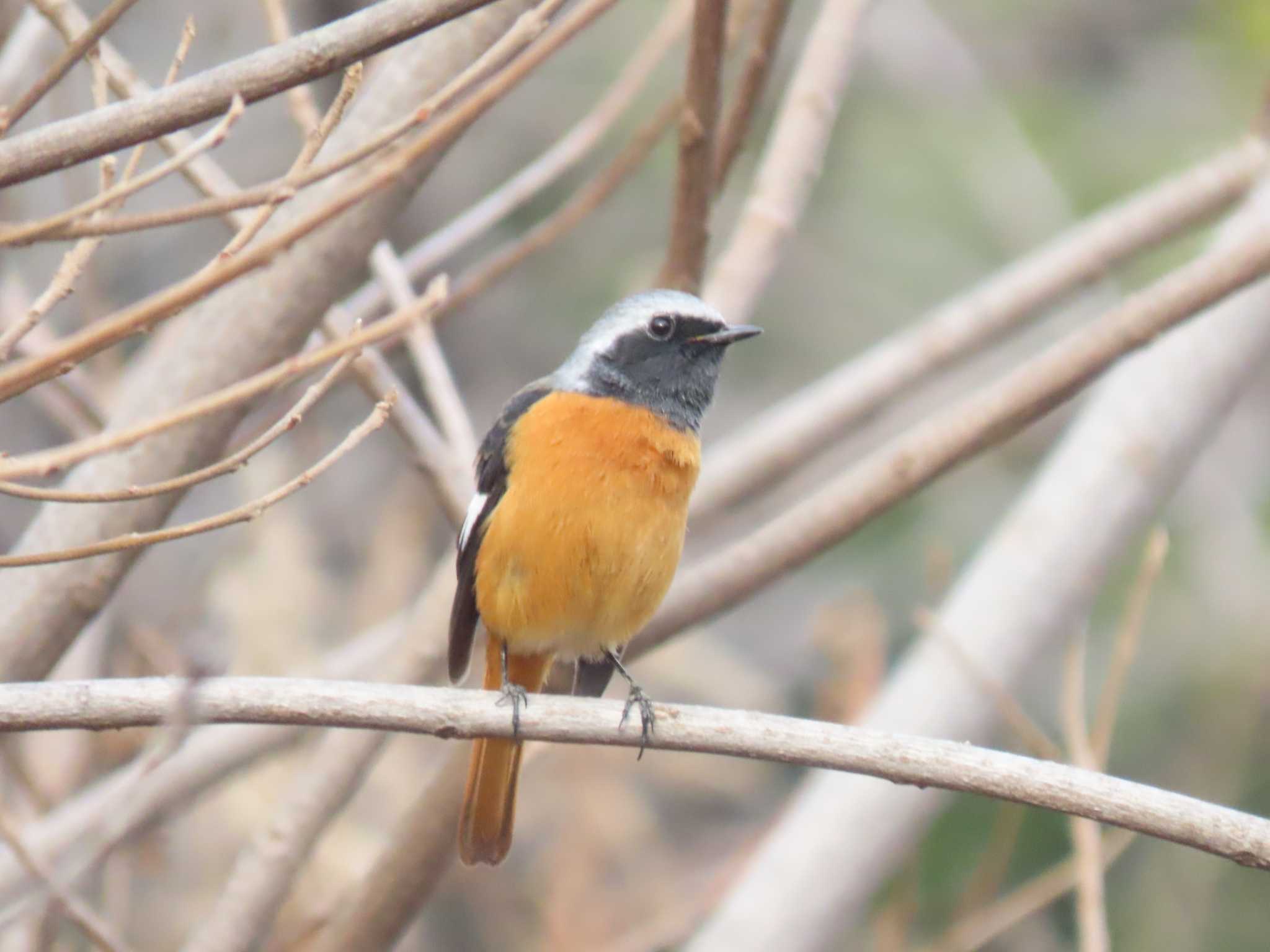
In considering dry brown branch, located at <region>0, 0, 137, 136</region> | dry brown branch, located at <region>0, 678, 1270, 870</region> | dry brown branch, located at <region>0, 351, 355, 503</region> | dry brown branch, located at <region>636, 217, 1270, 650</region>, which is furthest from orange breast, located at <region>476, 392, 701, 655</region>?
dry brown branch, located at <region>0, 0, 137, 136</region>

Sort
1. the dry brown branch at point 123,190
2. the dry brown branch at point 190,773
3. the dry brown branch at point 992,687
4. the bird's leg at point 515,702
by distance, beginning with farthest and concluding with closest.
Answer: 1. the dry brown branch at point 190,773
2. the dry brown branch at point 992,687
3. the bird's leg at point 515,702
4. the dry brown branch at point 123,190

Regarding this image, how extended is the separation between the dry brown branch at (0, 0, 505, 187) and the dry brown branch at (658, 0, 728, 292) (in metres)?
1.10

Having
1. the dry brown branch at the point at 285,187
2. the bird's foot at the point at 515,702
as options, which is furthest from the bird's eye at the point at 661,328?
the dry brown branch at the point at 285,187

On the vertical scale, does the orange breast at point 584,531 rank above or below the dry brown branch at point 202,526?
below

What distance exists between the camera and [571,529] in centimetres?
343

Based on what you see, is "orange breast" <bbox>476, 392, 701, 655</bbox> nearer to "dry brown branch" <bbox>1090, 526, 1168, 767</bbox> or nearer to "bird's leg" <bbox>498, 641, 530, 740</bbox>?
"bird's leg" <bbox>498, 641, 530, 740</bbox>

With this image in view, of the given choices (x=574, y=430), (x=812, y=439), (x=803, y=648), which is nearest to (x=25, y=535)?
(x=574, y=430)

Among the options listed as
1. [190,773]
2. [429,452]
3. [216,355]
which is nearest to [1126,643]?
[429,452]

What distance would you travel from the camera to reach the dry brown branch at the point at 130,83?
8.81 feet

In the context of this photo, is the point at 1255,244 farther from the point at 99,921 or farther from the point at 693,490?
the point at 99,921

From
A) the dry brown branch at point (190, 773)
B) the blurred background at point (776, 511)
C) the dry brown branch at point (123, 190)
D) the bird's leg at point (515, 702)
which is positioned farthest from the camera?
the blurred background at point (776, 511)

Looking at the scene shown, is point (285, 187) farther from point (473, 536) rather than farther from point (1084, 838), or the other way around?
point (1084, 838)

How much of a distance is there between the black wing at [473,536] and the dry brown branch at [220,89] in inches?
71.6

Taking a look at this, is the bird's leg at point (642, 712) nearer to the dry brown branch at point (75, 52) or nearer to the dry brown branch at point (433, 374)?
the dry brown branch at point (433, 374)
